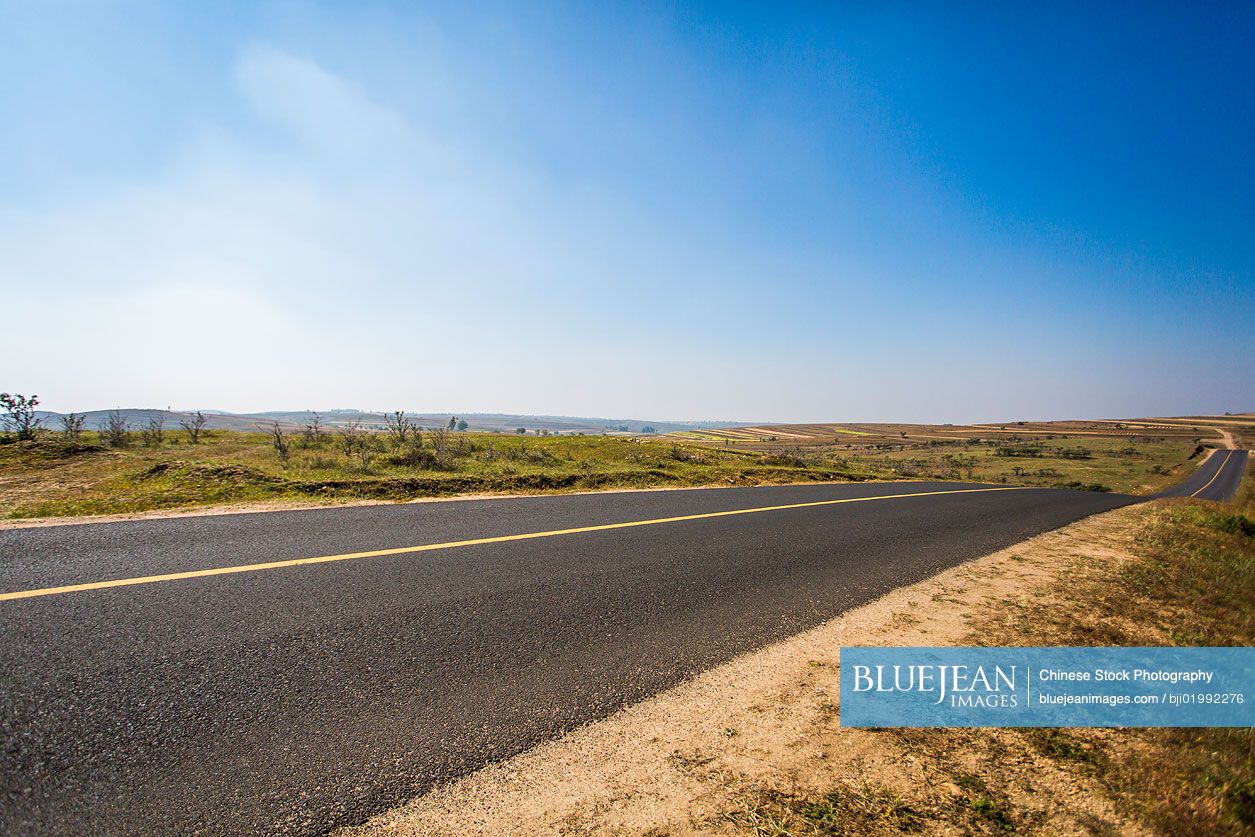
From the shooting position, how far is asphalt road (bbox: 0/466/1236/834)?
229 centimetres

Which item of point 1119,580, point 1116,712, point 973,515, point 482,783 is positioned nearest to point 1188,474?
point 973,515

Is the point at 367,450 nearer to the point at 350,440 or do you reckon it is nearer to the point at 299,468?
the point at 350,440

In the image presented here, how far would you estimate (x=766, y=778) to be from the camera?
8.21ft

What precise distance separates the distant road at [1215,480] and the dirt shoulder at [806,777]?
46.6 m

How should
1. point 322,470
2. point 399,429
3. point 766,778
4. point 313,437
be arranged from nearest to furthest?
1. point 766,778
2. point 322,470
3. point 399,429
4. point 313,437

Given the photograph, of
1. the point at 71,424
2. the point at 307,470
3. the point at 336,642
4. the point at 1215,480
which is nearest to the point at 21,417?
the point at 71,424

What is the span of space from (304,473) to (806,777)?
11.7 meters

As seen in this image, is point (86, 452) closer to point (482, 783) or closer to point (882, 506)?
point (482, 783)

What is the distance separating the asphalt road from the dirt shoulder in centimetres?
24

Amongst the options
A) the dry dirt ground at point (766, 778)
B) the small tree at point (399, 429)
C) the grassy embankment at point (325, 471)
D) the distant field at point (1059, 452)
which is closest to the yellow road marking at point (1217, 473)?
the distant field at point (1059, 452)

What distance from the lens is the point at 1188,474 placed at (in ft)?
182

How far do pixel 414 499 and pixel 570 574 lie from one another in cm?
533
